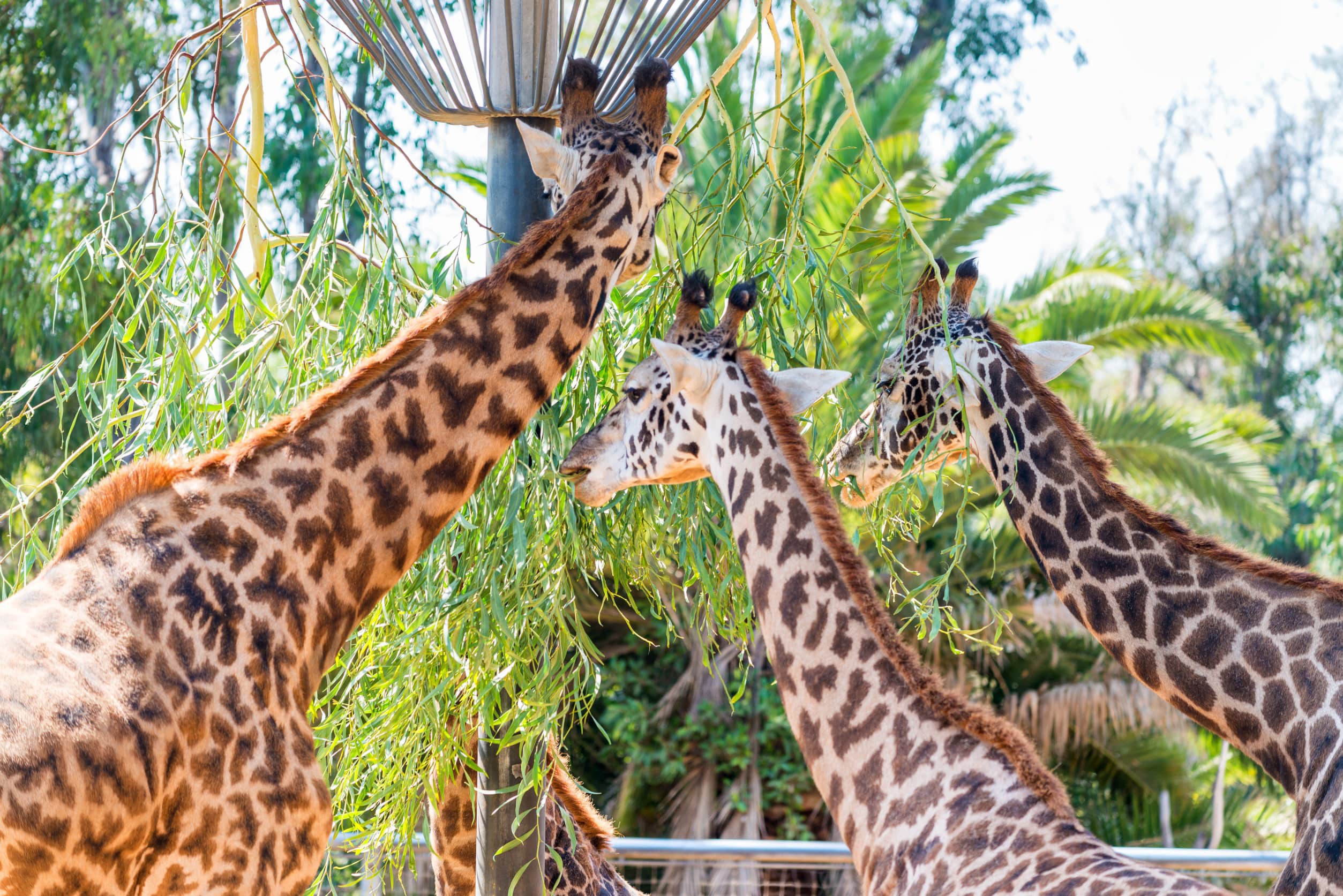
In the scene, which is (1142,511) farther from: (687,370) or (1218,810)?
(1218,810)

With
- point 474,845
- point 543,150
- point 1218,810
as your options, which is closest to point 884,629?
point 543,150

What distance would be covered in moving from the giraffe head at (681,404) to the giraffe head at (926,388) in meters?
0.57

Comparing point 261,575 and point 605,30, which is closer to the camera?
point 261,575

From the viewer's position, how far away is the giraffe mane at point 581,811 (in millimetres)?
4035

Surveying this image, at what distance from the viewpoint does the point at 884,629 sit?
307cm

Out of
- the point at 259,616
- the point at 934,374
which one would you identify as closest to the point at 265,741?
the point at 259,616

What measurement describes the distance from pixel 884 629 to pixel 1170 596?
834 mm

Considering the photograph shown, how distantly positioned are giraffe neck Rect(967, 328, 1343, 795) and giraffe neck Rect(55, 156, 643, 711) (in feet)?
3.90

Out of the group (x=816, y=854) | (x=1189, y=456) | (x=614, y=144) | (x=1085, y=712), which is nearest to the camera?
(x=614, y=144)

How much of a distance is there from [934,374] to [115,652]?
2.47 m

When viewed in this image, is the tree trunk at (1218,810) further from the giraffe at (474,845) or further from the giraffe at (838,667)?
the giraffe at (838,667)

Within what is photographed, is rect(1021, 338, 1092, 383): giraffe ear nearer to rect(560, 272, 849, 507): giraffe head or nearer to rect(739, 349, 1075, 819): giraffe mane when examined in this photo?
rect(560, 272, 849, 507): giraffe head

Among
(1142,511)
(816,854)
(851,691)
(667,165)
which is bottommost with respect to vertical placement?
(816,854)

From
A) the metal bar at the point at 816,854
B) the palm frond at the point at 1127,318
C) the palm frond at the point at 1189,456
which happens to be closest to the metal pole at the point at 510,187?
the metal bar at the point at 816,854
